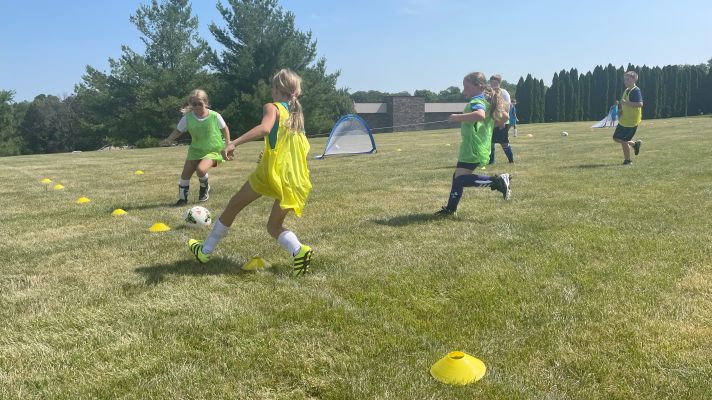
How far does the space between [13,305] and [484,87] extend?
208 inches

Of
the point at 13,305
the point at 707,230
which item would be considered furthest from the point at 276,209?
the point at 707,230

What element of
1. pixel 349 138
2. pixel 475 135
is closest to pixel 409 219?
pixel 475 135

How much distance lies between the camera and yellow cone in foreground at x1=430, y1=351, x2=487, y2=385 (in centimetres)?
246

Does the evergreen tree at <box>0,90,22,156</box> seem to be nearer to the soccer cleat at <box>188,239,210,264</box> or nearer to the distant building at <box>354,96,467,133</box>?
the distant building at <box>354,96,467,133</box>

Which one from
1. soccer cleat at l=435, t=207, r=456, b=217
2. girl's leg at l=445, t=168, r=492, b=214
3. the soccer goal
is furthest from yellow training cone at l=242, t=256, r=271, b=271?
the soccer goal

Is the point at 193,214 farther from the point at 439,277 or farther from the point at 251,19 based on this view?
the point at 251,19

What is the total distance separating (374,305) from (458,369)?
40.9 inches

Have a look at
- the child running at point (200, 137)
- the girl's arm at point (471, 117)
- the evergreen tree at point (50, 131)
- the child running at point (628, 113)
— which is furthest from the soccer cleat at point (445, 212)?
the evergreen tree at point (50, 131)

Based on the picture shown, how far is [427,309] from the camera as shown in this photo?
3.37 m

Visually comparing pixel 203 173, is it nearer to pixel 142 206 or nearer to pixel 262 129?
pixel 142 206

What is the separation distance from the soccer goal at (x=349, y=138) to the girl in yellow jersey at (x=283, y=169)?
12609 millimetres

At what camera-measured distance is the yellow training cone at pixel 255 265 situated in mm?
4309

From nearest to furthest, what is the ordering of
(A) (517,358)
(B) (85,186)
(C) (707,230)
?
(A) (517,358), (C) (707,230), (B) (85,186)

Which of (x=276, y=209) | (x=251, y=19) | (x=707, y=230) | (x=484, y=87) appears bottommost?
(x=707, y=230)
